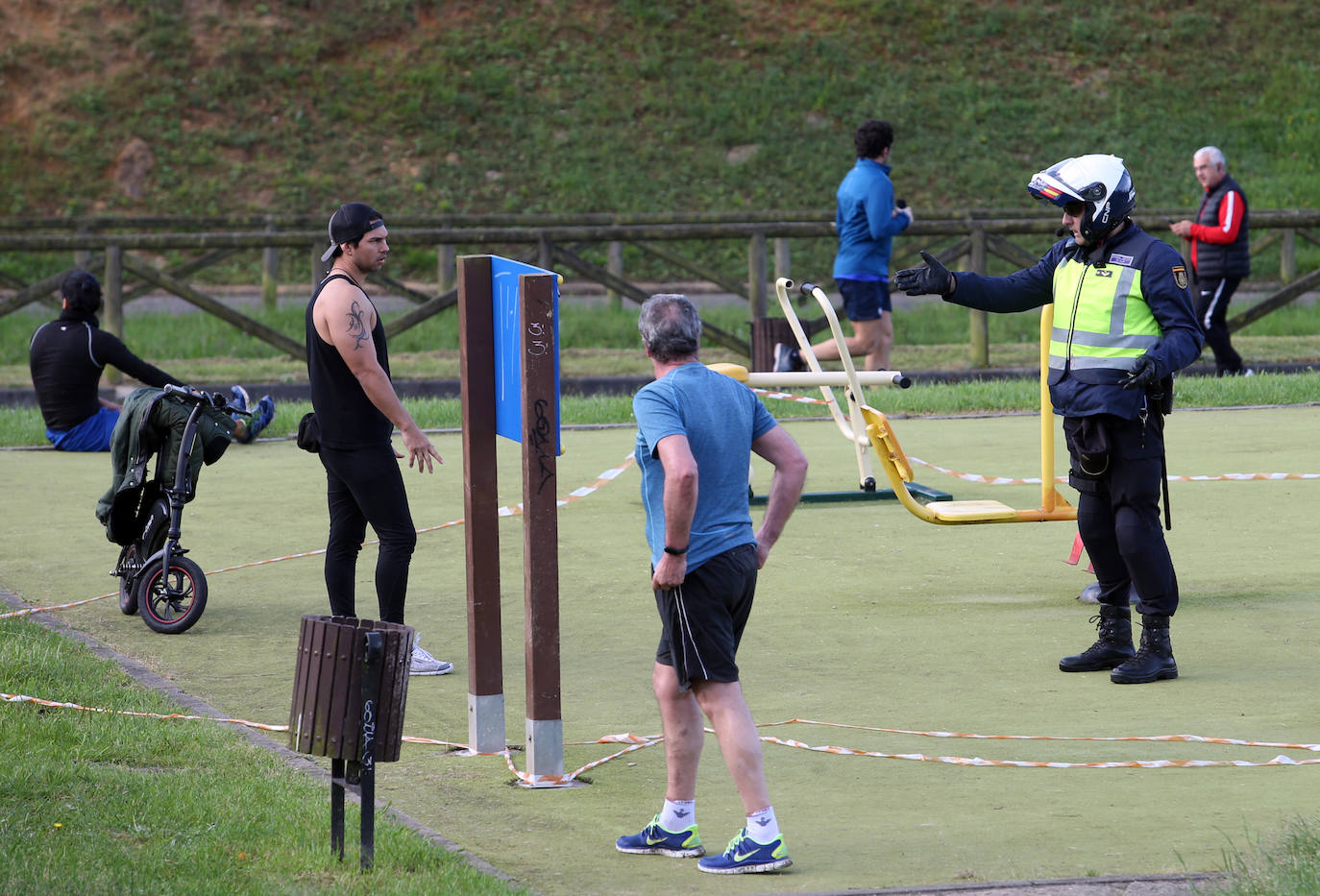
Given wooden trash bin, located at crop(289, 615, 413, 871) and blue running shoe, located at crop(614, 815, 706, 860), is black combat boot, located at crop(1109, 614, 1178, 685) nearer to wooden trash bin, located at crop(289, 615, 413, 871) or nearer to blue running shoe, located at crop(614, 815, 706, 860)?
blue running shoe, located at crop(614, 815, 706, 860)

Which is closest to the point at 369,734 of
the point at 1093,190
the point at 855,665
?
the point at 855,665

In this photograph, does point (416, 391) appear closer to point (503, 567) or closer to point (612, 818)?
point (503, 567)

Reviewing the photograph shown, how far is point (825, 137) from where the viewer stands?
32.1 metres

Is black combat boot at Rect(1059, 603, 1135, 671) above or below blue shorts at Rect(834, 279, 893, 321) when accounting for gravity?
below

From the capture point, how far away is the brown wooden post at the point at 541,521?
5555 millimetres

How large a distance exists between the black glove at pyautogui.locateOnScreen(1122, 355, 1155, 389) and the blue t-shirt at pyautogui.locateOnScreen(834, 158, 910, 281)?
7.43 metres

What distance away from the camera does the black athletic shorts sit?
15.9ft

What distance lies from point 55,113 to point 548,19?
8882mm

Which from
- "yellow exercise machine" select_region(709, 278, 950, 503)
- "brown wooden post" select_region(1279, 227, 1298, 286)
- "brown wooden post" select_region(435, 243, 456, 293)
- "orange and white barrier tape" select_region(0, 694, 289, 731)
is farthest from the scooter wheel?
"brown wooden post" select_region(1279, 227, 1298, 286)

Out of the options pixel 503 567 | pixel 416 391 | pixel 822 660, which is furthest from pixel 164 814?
pixel 416 391

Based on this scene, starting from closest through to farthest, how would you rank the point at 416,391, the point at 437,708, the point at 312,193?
the point at 437,708 < the point at 416,391 < the point at 312,193

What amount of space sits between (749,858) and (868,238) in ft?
32.6

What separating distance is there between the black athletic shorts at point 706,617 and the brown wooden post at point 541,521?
0.75 meters

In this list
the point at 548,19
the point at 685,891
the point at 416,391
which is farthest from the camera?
the point at 548,19
